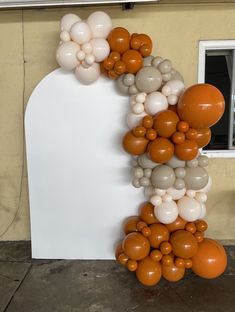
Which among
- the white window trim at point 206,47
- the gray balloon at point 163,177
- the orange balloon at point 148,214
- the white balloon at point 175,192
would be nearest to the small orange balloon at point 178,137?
the gray balloon at point 163,177

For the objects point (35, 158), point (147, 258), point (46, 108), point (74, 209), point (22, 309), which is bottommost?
point (22, 309)

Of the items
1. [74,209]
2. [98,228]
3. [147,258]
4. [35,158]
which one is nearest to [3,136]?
[35,158]

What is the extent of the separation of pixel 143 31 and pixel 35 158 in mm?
1423

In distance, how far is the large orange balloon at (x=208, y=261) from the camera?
243 centimetres

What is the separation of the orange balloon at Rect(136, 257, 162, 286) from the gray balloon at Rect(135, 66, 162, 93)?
1.25m

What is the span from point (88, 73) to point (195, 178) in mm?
1100

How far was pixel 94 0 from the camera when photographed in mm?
2467

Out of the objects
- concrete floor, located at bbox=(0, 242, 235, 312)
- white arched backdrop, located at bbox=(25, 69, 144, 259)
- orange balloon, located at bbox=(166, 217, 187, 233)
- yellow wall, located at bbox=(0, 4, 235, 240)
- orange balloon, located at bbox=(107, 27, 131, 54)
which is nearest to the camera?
concrete floor, located at bbox=(0, 242, 235, 312)

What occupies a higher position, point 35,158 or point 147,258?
point 35,158

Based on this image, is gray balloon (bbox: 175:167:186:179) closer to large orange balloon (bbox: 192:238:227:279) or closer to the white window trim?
large orange balloon (bbox: 192:238:227:279)

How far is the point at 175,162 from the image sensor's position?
2.38 metres

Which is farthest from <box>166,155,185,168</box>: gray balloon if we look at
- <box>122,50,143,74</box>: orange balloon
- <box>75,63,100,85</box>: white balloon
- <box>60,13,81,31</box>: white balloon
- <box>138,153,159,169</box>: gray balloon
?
<box>60,13,81,31</box>: white balloon

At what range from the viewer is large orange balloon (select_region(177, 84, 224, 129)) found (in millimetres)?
2186

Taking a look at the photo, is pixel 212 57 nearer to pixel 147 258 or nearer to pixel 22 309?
→ pixel 147 258
